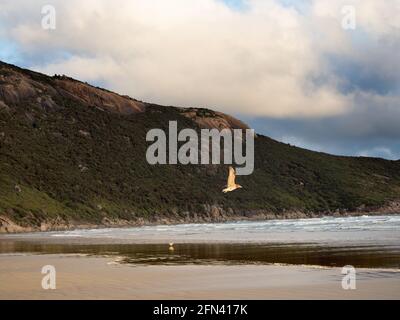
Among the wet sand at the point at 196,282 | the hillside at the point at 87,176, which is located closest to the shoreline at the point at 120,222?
the hillside at the point at 87,176

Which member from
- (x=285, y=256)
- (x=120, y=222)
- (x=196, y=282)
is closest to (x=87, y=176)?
(x=120, y=222)

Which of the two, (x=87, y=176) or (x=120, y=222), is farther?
(x=87, y=176)

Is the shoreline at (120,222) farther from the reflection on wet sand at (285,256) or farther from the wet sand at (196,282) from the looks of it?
the wet sand at (196,282)

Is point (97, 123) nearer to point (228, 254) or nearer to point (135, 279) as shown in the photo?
point (228, 254)

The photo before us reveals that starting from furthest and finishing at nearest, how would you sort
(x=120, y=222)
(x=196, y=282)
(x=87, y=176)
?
(x=87, y=176), (x=120, y=222), (x=196, y=282)

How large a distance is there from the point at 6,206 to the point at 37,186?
23.9 m

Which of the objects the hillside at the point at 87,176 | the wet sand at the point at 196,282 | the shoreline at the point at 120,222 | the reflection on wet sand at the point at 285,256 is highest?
the hillside at the point at 87,176

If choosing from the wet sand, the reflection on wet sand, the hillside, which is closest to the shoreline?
the hillside

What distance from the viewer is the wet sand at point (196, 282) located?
66.4 feet

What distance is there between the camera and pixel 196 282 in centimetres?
2366

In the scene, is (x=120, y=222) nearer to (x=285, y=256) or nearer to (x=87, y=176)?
(x=87, y=176)

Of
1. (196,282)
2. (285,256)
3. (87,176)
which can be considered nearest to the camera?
(196,282)

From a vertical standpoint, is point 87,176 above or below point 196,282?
above
